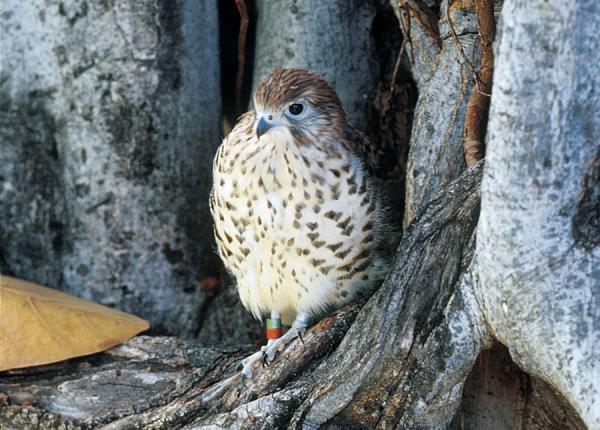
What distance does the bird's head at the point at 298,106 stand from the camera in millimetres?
3441

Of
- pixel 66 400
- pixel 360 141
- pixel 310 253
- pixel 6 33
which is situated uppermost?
pixel 6 33

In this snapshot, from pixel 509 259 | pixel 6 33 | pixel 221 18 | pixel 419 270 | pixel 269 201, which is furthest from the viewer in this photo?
pixel 221 18

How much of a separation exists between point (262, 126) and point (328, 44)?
3.36 ft

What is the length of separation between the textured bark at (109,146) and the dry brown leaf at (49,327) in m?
0.46

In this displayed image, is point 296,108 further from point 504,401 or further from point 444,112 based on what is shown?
point 504,401

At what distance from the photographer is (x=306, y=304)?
3.71m

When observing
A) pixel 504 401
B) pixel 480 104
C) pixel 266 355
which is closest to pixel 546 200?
pixel 480 104

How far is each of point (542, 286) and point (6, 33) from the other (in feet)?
9.03

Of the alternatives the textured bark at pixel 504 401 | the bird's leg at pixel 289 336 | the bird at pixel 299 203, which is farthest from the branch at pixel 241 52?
the textured bark at pixel 504 401

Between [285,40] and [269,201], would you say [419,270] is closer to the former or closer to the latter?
[269,201]

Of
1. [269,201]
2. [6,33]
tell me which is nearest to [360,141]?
[269,201]

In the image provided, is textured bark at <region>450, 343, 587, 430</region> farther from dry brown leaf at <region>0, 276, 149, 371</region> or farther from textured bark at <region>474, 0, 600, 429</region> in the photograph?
dry brown leaf at <region>0, 276, 149, 371</region>

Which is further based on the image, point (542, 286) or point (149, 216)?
point (149, 216)

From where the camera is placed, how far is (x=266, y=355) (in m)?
3.54
